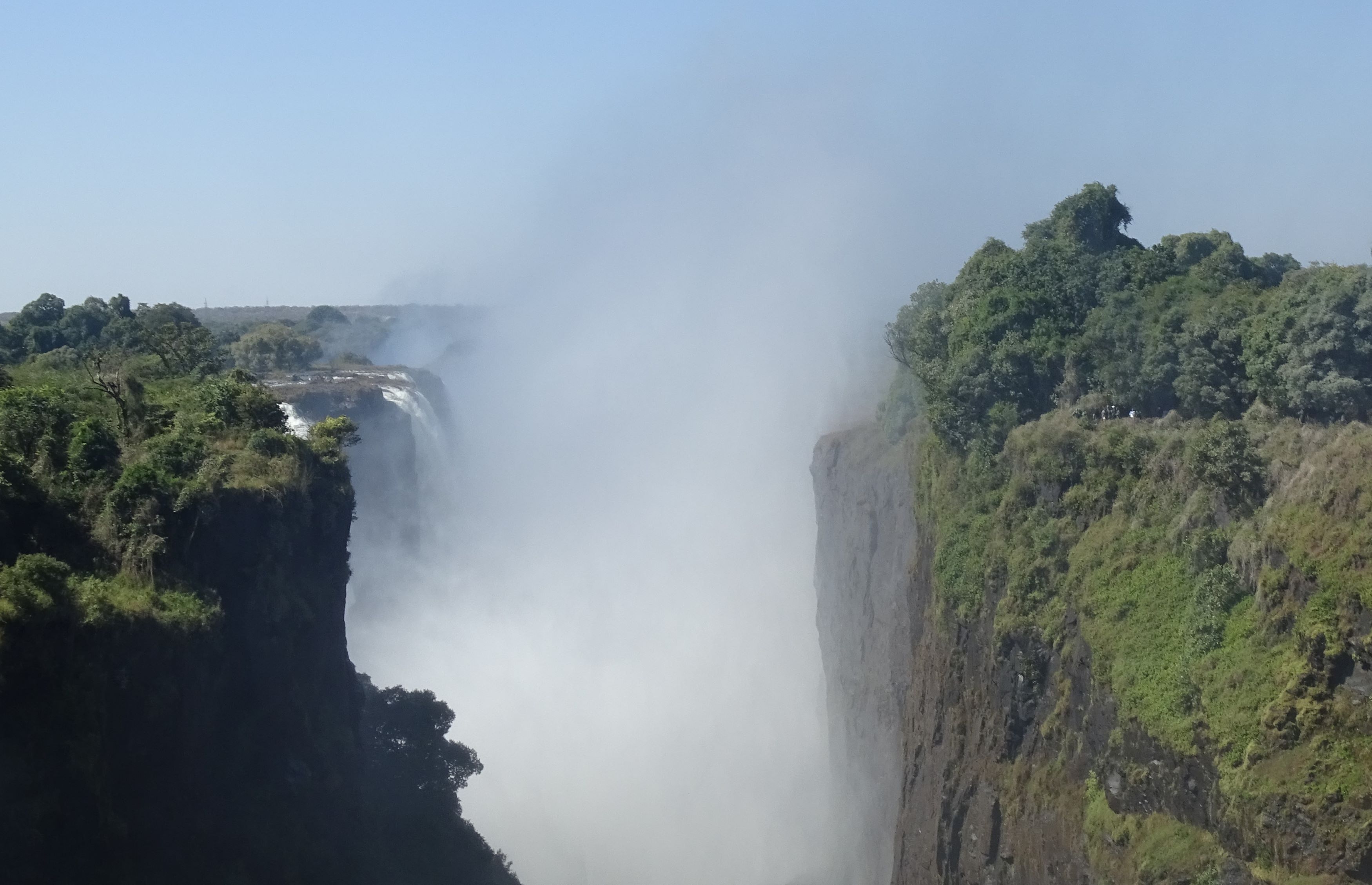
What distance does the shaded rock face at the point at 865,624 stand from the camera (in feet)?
168

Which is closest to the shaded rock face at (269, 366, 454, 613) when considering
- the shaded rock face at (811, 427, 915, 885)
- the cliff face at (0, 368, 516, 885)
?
the shaded rock face at (811, 427, 915, 885)

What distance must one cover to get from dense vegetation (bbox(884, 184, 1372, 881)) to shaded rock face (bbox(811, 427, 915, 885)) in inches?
369

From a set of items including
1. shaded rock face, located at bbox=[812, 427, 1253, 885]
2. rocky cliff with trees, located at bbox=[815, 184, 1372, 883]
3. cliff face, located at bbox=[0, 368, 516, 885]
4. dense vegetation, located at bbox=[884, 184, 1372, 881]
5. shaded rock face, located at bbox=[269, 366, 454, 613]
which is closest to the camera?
cliff face, located at bbox=[0, 368, 516, 885]

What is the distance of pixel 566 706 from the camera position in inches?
3009

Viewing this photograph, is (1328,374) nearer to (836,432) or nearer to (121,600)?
(121,600)

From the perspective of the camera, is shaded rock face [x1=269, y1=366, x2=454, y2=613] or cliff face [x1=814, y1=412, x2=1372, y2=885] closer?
cliff face [x1=814, y1=412, x2=1372, y2=885]

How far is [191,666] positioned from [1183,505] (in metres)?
21.1

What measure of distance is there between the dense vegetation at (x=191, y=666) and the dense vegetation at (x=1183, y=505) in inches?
661

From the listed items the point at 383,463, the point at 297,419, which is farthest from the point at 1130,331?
the point at 383,463

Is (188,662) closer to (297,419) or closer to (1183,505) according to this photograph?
(1183,505)

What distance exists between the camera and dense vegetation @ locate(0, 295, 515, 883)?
74.6ft

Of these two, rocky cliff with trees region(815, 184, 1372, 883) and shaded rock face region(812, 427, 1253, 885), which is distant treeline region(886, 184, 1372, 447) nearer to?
rocky cliff with trees region(815, 184, 1372, 883)

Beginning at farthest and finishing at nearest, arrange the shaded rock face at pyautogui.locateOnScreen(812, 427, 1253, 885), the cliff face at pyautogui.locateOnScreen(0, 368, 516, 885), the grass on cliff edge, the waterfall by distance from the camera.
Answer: the waterfall → the shaded rock face at pyautogui.locateOnScreen(812, 427, 1253, 885) → the grass on cliff edge → the cliff face at pyautogui.locateOnScreen(0, 368, 516, 885)

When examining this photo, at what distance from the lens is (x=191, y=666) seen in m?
27.0
